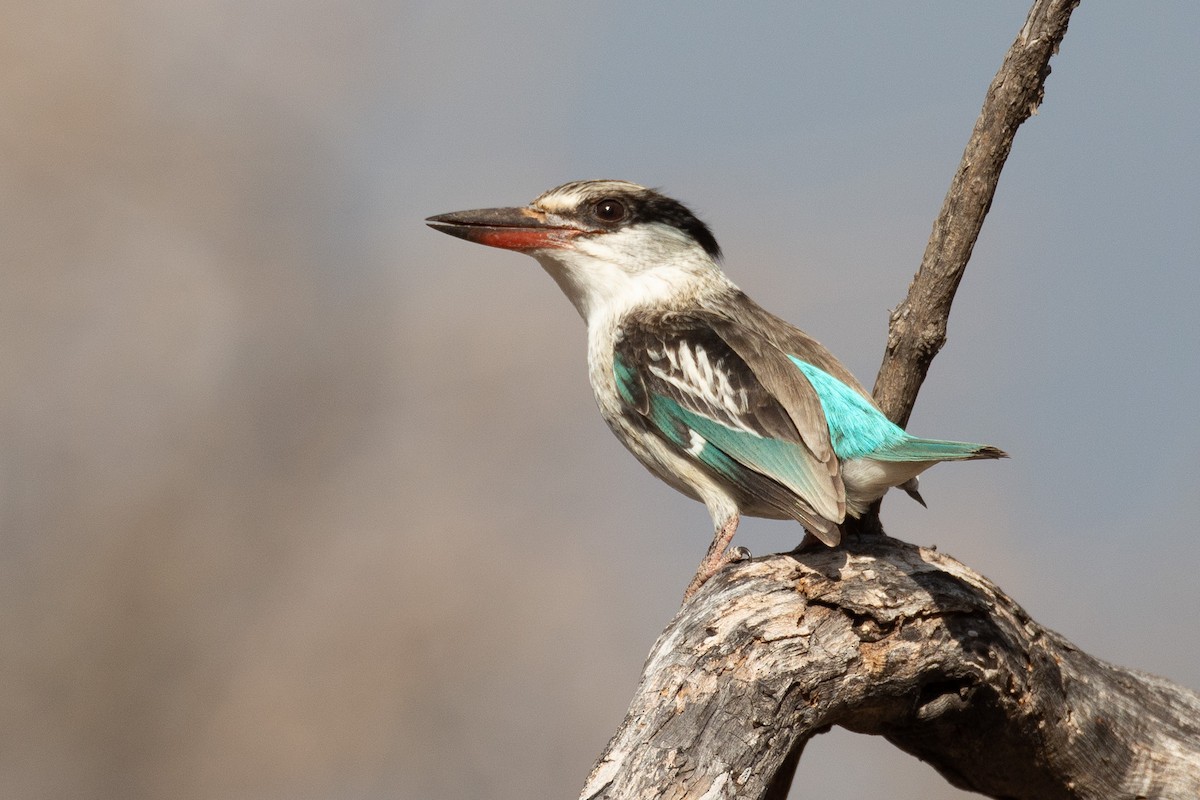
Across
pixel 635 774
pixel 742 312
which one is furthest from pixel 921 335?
pixel 635 774

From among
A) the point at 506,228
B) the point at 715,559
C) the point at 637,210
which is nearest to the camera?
the point at 715,559

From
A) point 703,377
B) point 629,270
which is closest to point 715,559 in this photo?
point 703,377

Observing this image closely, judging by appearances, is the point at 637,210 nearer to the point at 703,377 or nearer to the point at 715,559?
the point at 703,377

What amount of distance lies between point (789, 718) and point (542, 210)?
213 centimetres

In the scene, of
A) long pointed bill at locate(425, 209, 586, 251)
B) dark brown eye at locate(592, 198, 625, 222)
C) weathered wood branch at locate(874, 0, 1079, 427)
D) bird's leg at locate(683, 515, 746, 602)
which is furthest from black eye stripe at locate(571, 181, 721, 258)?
bird's leg at locate(683, 515, 746, 602)

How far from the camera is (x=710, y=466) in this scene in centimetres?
383

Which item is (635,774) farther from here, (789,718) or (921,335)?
(921,335)

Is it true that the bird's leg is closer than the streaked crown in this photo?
Yes

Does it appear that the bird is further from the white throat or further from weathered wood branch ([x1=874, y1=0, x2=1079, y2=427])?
weathered wood branch ([x1=874, y1=0, x2=1079, y2=427])

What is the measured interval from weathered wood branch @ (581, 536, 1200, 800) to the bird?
241 mm

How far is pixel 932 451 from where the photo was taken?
132 inches

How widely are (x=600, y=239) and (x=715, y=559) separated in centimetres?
133

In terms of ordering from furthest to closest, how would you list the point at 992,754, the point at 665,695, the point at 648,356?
the point at 648,356 < the point at 992,754 < the point at 665,695

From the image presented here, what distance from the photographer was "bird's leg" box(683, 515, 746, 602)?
362 cm
